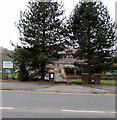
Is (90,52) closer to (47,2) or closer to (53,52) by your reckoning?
(53,52)

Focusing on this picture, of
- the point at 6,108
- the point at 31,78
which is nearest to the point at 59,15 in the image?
the point at 31,78

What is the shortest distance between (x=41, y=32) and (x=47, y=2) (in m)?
3.34

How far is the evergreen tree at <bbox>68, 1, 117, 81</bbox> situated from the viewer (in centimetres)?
1455

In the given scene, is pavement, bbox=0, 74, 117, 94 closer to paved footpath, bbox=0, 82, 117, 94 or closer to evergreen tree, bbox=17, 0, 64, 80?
paved footpath, bbox=0, 82, 117, 94

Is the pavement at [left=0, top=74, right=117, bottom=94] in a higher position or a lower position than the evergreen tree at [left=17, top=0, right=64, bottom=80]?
lower

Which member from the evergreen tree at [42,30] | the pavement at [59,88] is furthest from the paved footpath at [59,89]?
the evergreen tree at [42,30]

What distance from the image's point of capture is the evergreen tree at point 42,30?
14391mm

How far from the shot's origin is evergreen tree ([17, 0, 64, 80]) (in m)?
14.4

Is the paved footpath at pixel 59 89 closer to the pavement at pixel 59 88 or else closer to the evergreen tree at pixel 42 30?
the pavement at pixel 59 88

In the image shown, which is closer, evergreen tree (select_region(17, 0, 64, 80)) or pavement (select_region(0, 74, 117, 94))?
pavement (select_region(0, 74, 117, 94))

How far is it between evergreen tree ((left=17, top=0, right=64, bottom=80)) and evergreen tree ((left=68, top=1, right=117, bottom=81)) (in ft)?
6.05

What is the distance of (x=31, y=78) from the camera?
629 inches

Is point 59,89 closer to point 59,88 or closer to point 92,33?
point 59,88

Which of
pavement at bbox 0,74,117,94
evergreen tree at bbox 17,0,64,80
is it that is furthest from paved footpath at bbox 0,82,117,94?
evergreen tree at bbox 17,0,64,80
